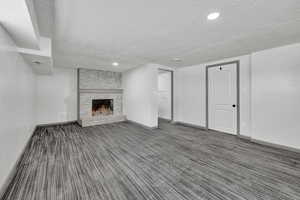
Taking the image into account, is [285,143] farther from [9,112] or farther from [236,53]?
[9,112]

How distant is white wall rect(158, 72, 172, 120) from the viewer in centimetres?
572

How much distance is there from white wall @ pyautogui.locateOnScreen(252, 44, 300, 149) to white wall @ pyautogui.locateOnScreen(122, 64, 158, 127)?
3.02 m

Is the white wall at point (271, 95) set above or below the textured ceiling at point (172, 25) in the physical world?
below

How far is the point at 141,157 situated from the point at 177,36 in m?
2.62

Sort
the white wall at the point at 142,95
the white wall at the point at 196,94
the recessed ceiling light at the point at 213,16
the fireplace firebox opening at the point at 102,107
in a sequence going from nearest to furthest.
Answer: the recessed ceiling light at the point at 213,16
the white wall at the point at 196,94
the white wall at the point at 142,95
the fireplace firebox opening at the point at 102,107

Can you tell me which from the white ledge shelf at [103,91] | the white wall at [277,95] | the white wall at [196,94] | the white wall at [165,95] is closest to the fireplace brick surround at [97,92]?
the white ledge shelf at [103,91]

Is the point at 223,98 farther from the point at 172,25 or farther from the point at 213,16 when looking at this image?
the point at 172,25

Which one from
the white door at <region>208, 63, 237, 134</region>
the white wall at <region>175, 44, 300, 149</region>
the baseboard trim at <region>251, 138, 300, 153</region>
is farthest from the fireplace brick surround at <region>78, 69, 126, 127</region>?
the baseboard trim at <region>251, 138, 300, 153</region>

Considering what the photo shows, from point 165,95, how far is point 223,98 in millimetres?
2682

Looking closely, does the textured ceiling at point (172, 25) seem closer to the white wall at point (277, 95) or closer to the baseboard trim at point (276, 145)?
the white wall at point (277, 95)

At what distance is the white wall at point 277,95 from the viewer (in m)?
2.71

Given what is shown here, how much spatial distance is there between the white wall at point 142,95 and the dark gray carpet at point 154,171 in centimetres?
154

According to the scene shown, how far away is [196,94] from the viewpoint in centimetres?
478

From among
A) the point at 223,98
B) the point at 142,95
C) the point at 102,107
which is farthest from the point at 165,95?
the point at 102,107
